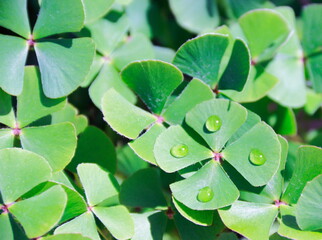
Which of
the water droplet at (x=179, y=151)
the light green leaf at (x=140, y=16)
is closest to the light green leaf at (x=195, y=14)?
the light green leaf at (x=140, y=16)

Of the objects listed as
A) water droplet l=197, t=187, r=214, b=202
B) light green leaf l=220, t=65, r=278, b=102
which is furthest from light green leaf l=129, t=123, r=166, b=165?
light green leaf l=220, t=65, r=278, b=102

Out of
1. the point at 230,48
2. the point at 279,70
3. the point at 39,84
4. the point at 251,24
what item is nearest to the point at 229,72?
the point at 230,48

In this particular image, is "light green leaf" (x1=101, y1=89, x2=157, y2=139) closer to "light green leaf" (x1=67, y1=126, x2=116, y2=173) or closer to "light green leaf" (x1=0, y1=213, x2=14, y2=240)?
"light green leaf" (x1=67, y1=126, x2=116, y2=173)

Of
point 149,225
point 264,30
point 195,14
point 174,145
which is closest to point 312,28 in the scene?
point 264,30

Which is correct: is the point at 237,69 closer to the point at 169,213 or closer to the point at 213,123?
the point at 213,123

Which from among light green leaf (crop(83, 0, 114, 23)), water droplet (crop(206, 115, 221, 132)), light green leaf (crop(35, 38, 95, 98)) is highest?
light green leaf (crop(83, 0, 114, 23))

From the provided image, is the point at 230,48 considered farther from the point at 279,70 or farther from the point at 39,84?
the point at 39,84

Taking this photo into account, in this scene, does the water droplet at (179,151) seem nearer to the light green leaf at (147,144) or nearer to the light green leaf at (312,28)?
the light green leaf at (147,144)
